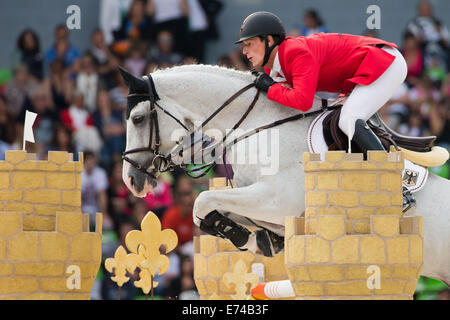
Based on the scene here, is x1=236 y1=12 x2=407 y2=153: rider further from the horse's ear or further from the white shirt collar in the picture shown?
the horse's ear

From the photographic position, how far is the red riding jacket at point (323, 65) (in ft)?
20.5

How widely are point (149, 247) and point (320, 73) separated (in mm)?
1720

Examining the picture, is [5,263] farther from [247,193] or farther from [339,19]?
[339,19]

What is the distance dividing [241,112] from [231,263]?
1.33 m

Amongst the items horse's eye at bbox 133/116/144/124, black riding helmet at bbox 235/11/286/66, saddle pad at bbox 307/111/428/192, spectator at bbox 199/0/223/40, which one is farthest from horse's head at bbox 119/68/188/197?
spectator at bbox 199/0/223/40

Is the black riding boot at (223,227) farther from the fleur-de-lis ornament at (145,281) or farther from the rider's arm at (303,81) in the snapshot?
the rider's arm at (303,81)

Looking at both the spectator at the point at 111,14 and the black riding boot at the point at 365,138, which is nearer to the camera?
the black riding boot at the point at 365,138

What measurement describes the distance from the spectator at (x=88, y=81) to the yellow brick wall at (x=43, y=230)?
536 centimetres

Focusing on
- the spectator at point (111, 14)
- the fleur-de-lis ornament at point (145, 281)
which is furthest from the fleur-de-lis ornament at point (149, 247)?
the spectator at point (111, 14)

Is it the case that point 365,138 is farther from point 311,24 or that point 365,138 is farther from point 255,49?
point 311,24

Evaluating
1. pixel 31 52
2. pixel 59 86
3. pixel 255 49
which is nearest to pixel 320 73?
pixel 255 49

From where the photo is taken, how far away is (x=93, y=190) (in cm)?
1083

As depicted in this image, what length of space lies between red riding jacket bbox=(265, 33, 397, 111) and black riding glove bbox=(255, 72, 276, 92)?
100 millimetres
